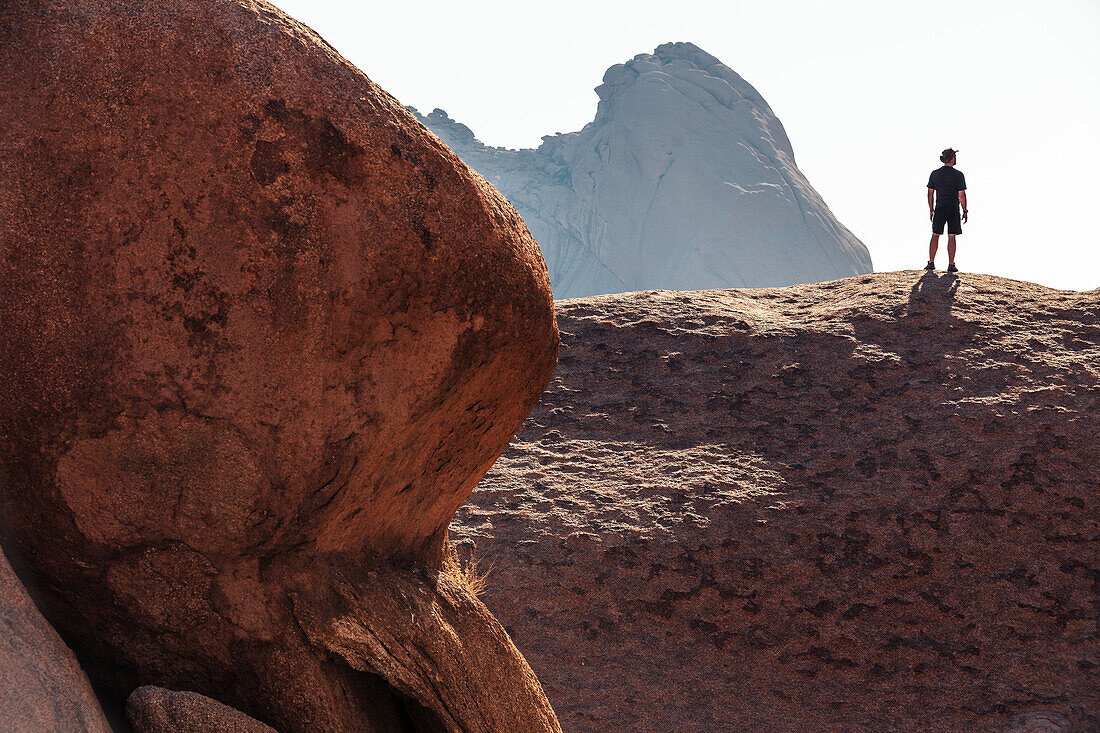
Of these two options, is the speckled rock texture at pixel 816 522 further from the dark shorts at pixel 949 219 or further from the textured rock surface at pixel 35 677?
the textured rock surface at pixel 35 677

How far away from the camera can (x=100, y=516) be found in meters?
1.43

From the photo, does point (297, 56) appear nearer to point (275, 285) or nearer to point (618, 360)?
point (275, 285)

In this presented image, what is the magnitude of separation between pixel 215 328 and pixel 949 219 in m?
7.22

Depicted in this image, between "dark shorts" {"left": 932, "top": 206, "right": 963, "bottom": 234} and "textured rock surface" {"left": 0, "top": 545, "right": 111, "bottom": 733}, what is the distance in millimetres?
7489

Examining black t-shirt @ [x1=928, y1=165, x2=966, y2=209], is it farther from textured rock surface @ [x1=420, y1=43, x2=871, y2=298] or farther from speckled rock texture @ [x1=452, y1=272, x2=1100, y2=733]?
textured rock surface @ [x1=420, y1=43, x2=871, y2=298]

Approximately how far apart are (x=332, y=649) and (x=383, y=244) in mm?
803

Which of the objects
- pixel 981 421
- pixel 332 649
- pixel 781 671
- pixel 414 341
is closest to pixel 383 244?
pixel 414 341

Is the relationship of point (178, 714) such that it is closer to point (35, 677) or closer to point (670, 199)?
point (35, 677)

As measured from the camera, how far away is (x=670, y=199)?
64000 mm

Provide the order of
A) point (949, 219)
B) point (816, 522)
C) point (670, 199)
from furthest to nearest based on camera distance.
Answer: point (670, 199) < point (949, 219) < point (816, 522)

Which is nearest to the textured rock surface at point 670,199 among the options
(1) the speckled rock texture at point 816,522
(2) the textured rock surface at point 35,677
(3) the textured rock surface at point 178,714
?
(1) the speckled rock texture at point 816,522

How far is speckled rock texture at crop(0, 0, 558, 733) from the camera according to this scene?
4.56ft

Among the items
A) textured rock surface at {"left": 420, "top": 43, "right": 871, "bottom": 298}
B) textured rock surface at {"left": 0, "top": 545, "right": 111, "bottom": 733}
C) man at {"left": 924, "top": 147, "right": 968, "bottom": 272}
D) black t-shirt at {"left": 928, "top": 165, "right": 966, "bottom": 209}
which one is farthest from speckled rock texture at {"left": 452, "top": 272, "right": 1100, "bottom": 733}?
textured rock surface at {"left": 420, "top": 43, "right": 871, "bottom": 298}

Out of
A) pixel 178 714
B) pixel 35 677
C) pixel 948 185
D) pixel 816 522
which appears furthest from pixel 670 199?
pixel 35 677
